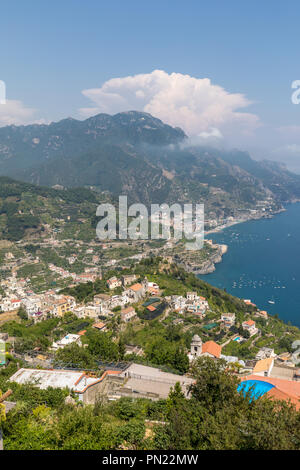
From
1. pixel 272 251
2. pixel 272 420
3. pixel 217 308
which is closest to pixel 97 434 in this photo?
pixel 272 420

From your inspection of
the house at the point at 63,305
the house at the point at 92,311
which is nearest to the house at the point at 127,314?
the house at the point at 92,311

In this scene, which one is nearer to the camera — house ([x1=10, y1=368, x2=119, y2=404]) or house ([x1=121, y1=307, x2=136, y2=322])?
house ([x1=10, y1=368, x2=119, y2=404])

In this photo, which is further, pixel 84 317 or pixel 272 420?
pixel 84 317

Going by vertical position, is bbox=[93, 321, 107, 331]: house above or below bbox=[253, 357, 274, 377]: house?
below

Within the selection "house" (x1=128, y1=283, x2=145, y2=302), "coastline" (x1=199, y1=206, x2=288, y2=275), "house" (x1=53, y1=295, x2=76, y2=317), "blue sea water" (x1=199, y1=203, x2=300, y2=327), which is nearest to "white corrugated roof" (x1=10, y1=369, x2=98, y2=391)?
"house" (x1=53, y1=295, x2=76, y2=317)

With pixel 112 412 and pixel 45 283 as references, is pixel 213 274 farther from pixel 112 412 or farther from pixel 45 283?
pixel 112 412

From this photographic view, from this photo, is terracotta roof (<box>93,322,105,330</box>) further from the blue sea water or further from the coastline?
the coastline
